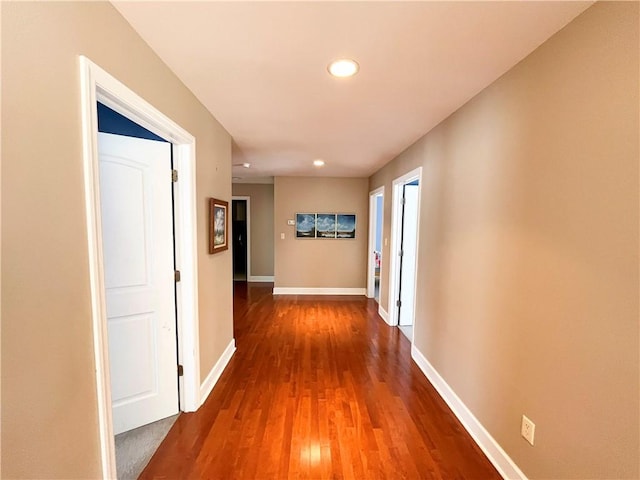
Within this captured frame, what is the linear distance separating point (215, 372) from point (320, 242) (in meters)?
3.55

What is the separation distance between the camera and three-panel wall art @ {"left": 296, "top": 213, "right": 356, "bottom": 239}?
5.69m

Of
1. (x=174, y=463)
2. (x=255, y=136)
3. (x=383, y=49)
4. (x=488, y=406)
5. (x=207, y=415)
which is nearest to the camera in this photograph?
(x=383, y=49)

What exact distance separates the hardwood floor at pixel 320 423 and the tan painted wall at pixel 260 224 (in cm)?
352

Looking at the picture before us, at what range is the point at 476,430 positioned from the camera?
189 centimetres

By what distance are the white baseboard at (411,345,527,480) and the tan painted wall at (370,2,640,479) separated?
7cm

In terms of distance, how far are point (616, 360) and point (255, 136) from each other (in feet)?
9.95

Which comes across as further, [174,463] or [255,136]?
[255,136]

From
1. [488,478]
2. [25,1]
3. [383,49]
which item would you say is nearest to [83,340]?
[25,1]

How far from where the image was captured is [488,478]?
1.61 metres

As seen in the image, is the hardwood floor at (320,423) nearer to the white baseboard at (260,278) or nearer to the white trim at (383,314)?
the white trim at (383,314)

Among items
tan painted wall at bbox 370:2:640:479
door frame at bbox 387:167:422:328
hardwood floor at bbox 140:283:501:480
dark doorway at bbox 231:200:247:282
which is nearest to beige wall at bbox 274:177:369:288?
dark doorway at bbox 231:200:247:282

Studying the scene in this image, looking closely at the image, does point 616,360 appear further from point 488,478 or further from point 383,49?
point 383,49

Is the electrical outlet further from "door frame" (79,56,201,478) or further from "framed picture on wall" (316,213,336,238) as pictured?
"framed picture on wall" (316,213,336,238)

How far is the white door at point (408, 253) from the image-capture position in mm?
3956
